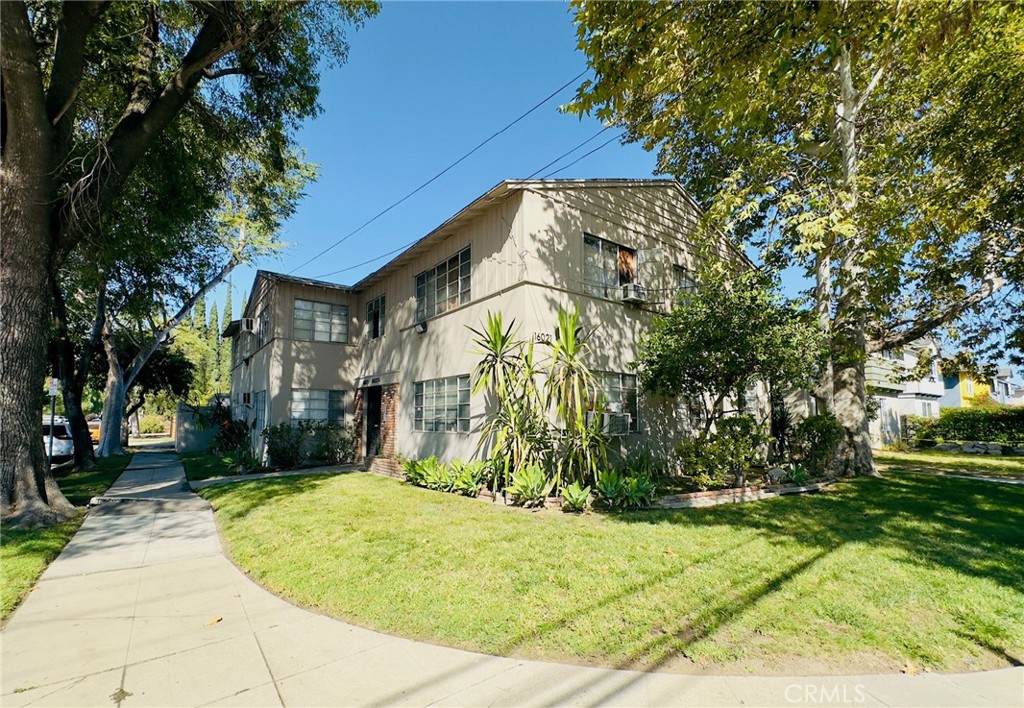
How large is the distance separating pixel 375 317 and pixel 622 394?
331 inches

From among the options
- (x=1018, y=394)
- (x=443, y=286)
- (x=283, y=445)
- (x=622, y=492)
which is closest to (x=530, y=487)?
(x=622, y=492)

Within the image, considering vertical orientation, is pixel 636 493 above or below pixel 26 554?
above

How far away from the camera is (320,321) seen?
50.1 feet

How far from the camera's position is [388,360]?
1365cm

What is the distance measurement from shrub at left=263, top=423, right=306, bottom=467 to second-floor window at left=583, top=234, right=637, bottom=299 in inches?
372

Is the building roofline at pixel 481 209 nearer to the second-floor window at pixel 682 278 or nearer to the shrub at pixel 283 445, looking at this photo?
the second-floor window at pixel 682 278

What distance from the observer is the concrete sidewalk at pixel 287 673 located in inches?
110

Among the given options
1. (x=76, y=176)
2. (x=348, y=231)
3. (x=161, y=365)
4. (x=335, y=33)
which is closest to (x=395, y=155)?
(x=335, y=33)

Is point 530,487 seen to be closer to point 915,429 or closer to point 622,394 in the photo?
point 622,394

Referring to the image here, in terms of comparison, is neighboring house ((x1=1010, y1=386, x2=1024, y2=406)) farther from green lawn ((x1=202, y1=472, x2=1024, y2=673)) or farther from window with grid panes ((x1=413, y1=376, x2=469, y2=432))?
window with grid panes ((x1=413, y1=376, x2=469, y2=432))

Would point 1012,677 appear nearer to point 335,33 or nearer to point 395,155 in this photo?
point 335,33

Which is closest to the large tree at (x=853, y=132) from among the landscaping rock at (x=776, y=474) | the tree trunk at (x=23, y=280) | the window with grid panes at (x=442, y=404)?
the landscaping rock at (x=776, y=474)

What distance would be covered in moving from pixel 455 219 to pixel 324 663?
9.09 metres

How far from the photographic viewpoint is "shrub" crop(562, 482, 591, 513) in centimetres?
746
